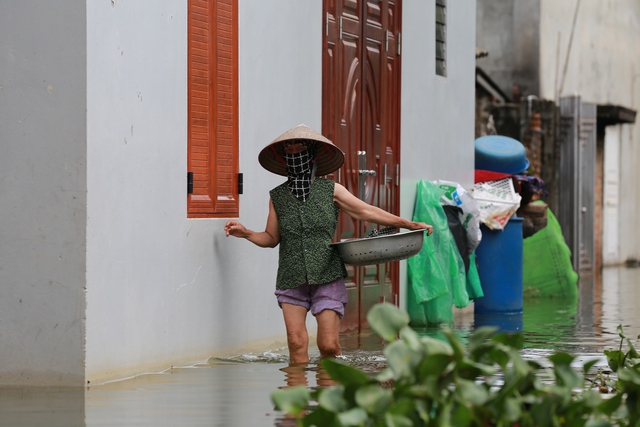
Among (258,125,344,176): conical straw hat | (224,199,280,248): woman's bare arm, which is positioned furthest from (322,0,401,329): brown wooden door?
(224,199,280,248): woman's bare arm

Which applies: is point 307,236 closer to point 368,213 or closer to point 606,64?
point 368,213

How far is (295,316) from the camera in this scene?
8.23 metres

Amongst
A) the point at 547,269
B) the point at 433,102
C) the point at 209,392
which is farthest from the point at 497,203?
the point at 209,392

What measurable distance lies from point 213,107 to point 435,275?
174 inches

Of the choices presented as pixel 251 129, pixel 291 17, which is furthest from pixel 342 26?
pixel 251 129

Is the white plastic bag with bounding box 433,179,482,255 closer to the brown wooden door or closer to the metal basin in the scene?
the brown wooden door

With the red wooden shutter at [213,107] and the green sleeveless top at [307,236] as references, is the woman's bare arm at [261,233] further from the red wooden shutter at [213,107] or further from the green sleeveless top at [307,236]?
the red wooden shutter at [213,107]

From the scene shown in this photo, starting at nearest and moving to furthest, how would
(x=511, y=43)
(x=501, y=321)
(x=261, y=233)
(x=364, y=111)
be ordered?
(x=261, y=233)
(x=364, y=111)
(x=501, y=321)
(x=511, y=43)

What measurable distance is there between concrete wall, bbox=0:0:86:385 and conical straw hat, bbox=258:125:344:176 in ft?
4.75

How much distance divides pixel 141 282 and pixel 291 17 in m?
3.00

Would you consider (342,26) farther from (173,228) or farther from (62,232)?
(62,232)

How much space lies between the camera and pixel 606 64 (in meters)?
28.4

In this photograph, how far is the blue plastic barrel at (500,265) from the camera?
13.9 meters

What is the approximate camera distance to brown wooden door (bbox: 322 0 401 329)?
435 inches
